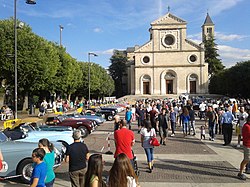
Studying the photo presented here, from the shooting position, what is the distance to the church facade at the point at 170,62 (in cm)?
6494

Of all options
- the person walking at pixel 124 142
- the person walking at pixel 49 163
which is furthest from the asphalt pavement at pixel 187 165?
the person walking at pixel 49 163

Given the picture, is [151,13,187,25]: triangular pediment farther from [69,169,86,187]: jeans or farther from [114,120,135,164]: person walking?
[69,169,86,187]: jeans

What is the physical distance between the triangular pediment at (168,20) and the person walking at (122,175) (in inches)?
2541

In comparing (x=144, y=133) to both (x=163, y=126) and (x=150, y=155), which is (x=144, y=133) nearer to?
(x=150, y=155)

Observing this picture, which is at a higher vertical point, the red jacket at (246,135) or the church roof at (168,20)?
the church roof at (168,20)

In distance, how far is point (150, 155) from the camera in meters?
8.55

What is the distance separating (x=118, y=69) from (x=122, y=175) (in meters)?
87.3

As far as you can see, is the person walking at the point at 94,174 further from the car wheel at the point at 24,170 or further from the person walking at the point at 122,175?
the car wheel at the point at 24,170

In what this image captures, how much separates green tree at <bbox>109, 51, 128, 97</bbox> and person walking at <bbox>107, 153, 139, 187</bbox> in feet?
282

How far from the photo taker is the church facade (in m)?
64.9

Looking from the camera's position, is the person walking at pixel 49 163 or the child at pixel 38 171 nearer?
the child at pixel 38 171

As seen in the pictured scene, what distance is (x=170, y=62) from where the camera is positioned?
6581 centimetres

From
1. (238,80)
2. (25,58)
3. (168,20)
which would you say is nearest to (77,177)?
(25,58)

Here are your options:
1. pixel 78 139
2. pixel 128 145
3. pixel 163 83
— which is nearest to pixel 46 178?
pixel 78 139
